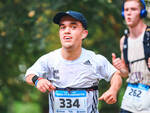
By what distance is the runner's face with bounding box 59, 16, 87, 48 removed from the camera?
193 inches

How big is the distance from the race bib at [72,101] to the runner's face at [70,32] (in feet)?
1.99

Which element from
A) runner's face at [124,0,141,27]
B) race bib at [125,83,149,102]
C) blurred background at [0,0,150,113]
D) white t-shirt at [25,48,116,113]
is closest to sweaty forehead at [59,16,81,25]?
white t-shirt at [25,48,116,113]

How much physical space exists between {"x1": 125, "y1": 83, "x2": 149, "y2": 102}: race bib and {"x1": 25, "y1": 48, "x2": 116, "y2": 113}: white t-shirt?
30.6 inches

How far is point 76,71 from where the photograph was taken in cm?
501

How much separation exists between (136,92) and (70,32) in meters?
1.44

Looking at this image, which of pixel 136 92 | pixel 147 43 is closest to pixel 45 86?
pixel 136 92

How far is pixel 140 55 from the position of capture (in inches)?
221

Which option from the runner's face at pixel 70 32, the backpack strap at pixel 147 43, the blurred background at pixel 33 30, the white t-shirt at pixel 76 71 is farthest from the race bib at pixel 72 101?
the blurred background at pixel 33 30

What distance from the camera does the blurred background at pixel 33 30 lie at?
797cm

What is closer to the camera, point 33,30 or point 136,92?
point 136,92

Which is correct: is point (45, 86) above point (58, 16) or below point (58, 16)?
below

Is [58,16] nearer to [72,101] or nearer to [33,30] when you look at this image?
[72,101]

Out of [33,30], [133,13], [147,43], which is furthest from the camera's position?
[33,30]

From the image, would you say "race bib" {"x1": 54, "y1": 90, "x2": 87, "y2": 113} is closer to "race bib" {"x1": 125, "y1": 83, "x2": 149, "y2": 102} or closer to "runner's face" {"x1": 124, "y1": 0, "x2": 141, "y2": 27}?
"race bib" {"x1": 125, "y1": 83, "x2": 149, "y2": 102}
